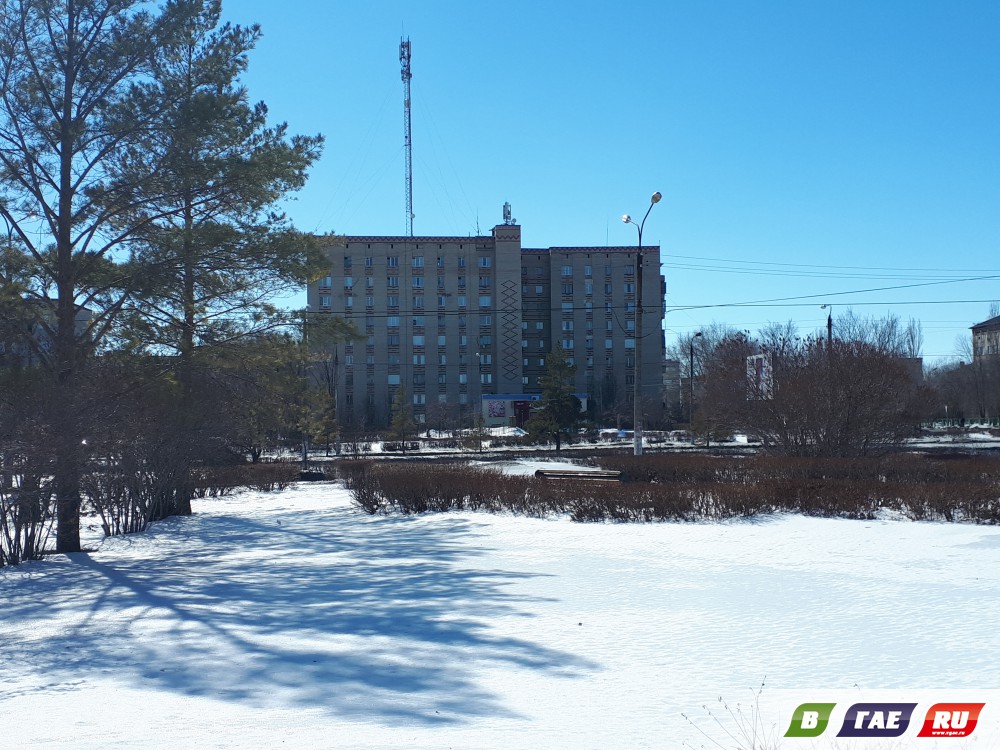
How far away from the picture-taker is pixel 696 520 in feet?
49.1

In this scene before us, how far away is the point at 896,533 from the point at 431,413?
56663mm

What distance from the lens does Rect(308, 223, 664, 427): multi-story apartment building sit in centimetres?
7581

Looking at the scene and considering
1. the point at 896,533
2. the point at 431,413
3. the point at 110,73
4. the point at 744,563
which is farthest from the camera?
the point at 431,413

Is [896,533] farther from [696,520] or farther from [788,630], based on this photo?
[788,630]

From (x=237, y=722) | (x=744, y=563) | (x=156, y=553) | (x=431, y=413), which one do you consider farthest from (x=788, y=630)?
(x=431, y=413)
